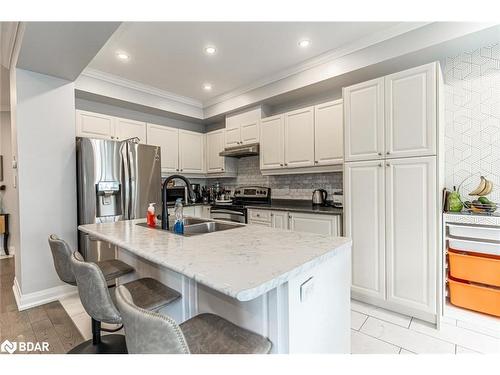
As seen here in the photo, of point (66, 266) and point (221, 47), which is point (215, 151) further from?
point (66, 266)

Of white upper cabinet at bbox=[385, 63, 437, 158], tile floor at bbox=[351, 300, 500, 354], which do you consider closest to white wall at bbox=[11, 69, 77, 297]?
tile floor at bbox=[351, 300, 500, 354]

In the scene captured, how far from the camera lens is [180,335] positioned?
0.74 m

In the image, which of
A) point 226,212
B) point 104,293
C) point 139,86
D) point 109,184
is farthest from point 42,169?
point 226,212

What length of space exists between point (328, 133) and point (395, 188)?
4.01ft

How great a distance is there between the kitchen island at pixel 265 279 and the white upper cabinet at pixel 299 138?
76.3 inches

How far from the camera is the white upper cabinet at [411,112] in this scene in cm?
201

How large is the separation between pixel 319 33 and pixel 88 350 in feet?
10.6

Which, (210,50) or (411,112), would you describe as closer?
(411,112)
